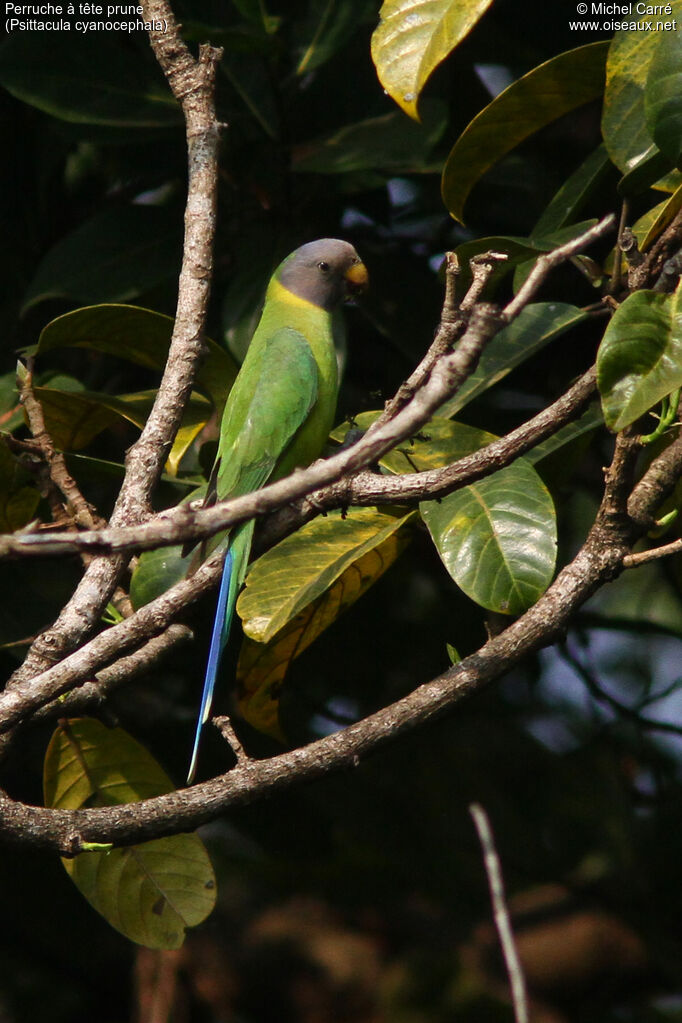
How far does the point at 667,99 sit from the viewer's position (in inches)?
72.6

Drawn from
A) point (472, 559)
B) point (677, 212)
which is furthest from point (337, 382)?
point (677, 212)

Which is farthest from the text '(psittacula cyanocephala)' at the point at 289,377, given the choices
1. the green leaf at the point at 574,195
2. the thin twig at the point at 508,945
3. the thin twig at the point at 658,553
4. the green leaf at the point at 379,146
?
the thin twig at the point at 508,945

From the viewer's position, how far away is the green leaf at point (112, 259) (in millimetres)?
2846

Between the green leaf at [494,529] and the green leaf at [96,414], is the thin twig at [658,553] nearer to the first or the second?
the green leaf at [494,529]

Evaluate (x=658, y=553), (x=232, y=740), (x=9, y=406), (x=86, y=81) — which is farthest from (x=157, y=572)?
(x=86, y=81)

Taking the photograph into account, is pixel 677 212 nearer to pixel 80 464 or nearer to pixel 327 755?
pixel 327 755

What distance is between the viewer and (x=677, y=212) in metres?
1.86

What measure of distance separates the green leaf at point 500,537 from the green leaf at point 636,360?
369 mm

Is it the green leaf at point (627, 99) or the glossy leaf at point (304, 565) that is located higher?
the green leaf at point (627, 99)

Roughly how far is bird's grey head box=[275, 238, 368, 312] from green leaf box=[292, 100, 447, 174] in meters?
0.20

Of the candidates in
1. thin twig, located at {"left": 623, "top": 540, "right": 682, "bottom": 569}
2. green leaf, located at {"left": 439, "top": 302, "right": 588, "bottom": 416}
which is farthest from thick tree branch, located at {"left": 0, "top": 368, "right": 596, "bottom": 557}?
green leaf, located at {"left": 439, "top": 302, "right": 588, "bottom": 416}

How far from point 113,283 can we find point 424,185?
1.07 meters

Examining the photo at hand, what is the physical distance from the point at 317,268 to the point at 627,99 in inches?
37.2

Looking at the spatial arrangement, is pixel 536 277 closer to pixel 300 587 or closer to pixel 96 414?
pixel 300 587
